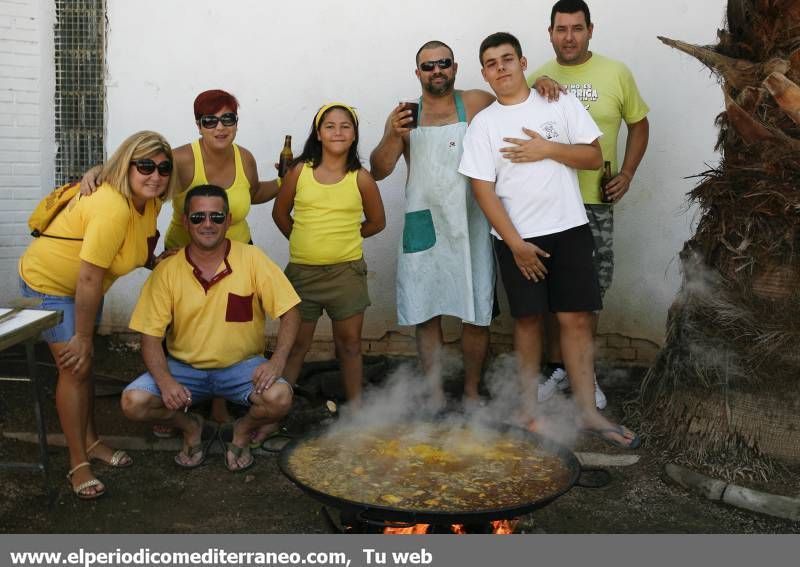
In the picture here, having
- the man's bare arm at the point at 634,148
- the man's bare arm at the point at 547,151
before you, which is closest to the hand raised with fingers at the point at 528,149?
the man's bare arm at the point at 547,151

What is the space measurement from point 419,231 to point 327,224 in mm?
552

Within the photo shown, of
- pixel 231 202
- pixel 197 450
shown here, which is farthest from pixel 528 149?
pixel 197 450

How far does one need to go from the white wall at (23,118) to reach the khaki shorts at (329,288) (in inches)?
98.9

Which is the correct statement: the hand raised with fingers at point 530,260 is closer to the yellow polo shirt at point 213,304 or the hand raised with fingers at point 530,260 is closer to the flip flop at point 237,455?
the yellow polo shirt at point 213,304

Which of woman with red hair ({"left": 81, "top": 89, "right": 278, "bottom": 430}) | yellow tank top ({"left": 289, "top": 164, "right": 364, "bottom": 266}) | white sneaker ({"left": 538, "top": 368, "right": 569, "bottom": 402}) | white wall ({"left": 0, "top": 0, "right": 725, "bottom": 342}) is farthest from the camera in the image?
white wall ({"left": 0, "top": 0, "right": 725, "bottom": 342})

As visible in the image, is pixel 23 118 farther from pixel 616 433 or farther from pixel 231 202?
pixel 616 433

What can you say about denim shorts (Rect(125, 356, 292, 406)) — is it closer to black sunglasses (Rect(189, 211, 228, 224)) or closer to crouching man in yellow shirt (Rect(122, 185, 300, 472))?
crouching man in yellow shirt (Rect(122, 185, 300, 472))

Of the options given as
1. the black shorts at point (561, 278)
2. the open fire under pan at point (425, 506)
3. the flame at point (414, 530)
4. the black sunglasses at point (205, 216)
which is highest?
the black sunglasses at point (205, 216)

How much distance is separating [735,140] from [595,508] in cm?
216

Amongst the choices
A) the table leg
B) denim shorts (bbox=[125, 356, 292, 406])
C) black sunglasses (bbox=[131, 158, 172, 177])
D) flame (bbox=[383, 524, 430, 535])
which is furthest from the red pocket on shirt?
flame (bbox=[383, 524, 430, 535])

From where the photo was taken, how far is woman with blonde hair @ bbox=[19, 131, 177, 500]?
4.40 m

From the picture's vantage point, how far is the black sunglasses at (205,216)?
Result: 15.2ft

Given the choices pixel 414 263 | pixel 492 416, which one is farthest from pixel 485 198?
pixel 492 416
